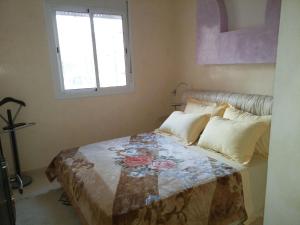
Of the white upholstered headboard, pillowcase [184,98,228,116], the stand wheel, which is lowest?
the stand wheel

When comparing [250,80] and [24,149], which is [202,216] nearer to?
[250,80]

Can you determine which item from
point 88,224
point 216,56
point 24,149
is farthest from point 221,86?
point 24,149

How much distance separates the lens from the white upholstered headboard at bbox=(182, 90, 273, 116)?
7.52 feet

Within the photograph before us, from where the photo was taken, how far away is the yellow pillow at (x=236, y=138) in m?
1.98

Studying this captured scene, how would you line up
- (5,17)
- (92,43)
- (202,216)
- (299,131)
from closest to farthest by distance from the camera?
(299,131) → (202,216) → (5,17) → (92,43)

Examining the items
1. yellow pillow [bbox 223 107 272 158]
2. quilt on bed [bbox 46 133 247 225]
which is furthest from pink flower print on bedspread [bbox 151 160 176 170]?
yellow pillow [bbox 223 107 272 158]

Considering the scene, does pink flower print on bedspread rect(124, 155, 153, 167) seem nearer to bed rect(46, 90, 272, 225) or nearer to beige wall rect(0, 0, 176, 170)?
→ bed rect(46, 90, 272, 225)

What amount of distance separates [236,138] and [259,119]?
328 mm

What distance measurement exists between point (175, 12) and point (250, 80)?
1790 mm

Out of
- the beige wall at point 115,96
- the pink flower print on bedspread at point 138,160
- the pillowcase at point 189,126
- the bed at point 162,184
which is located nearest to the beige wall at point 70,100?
the beige wall at point 115,96

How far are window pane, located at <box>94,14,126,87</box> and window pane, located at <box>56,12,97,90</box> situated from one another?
132mm

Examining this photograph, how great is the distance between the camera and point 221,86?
302cm

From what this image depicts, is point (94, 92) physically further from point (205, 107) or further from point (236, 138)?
point (236, 138)

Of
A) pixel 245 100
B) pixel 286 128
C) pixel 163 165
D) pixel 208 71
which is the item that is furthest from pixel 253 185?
pixel 208 71
